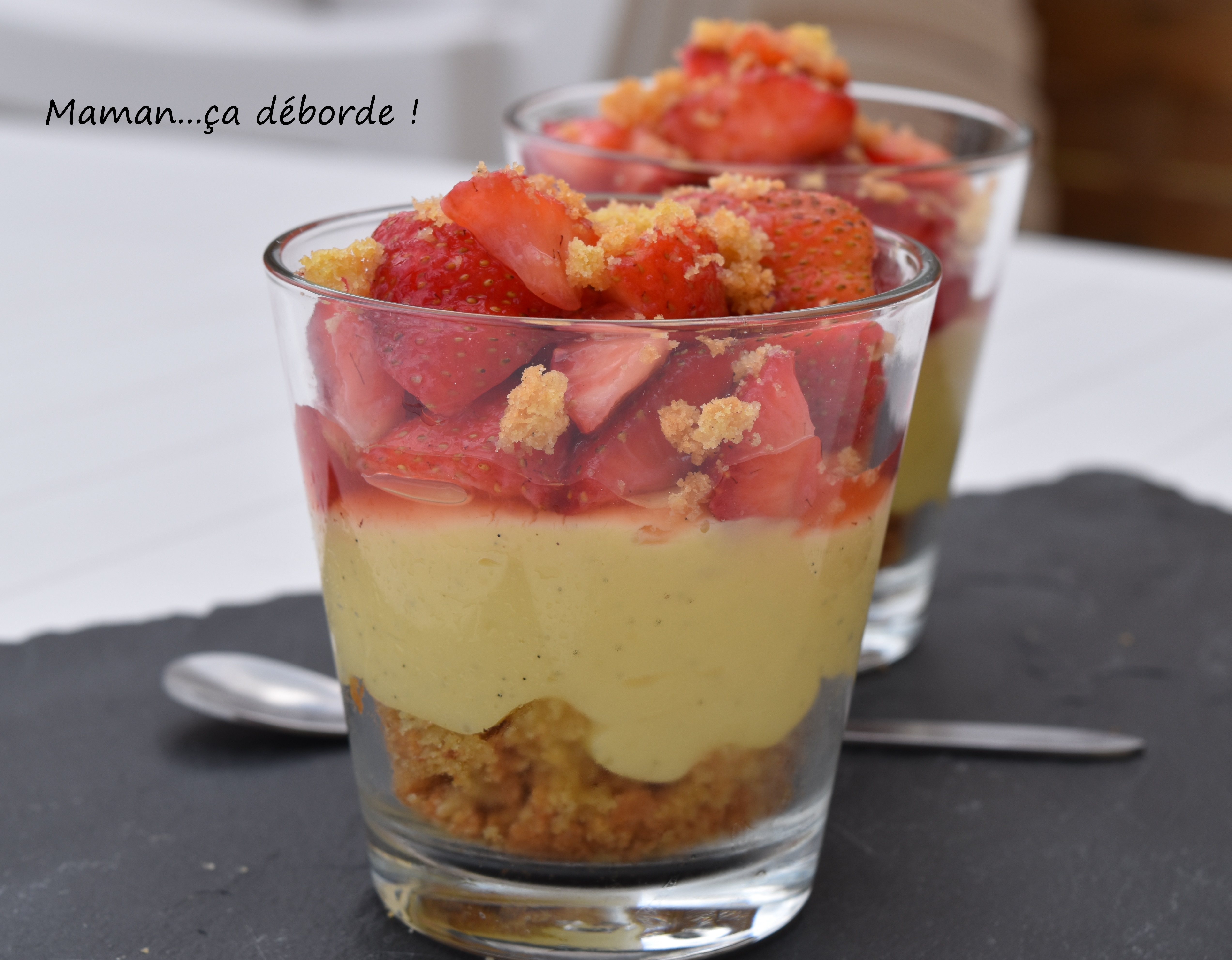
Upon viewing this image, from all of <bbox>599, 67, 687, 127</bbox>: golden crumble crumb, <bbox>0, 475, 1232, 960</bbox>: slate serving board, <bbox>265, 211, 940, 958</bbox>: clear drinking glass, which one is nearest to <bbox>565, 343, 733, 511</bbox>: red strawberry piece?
<bbox>265, 211, 940, 958</bbox>: clear drinking glass

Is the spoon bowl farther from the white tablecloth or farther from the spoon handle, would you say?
the spoon handle

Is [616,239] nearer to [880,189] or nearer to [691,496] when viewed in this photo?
[691,496]

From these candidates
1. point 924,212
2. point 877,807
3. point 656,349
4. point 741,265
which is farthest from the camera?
point 924,212

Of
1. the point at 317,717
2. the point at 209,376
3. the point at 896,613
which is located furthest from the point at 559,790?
the point at 209,376

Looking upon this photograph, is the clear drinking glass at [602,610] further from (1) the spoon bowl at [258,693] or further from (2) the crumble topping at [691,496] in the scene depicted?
(1) the spoon bowl at [258,693]

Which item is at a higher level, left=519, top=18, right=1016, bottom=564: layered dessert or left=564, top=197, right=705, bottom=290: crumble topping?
left=564, top=197, right=705, bottom=290: crumble topping

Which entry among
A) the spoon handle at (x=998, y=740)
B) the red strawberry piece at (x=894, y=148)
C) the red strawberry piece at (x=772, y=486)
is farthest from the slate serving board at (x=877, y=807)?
the red strawberry piece at (x=894, y=148)

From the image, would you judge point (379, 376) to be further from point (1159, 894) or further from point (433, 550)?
point (1159, 894)
